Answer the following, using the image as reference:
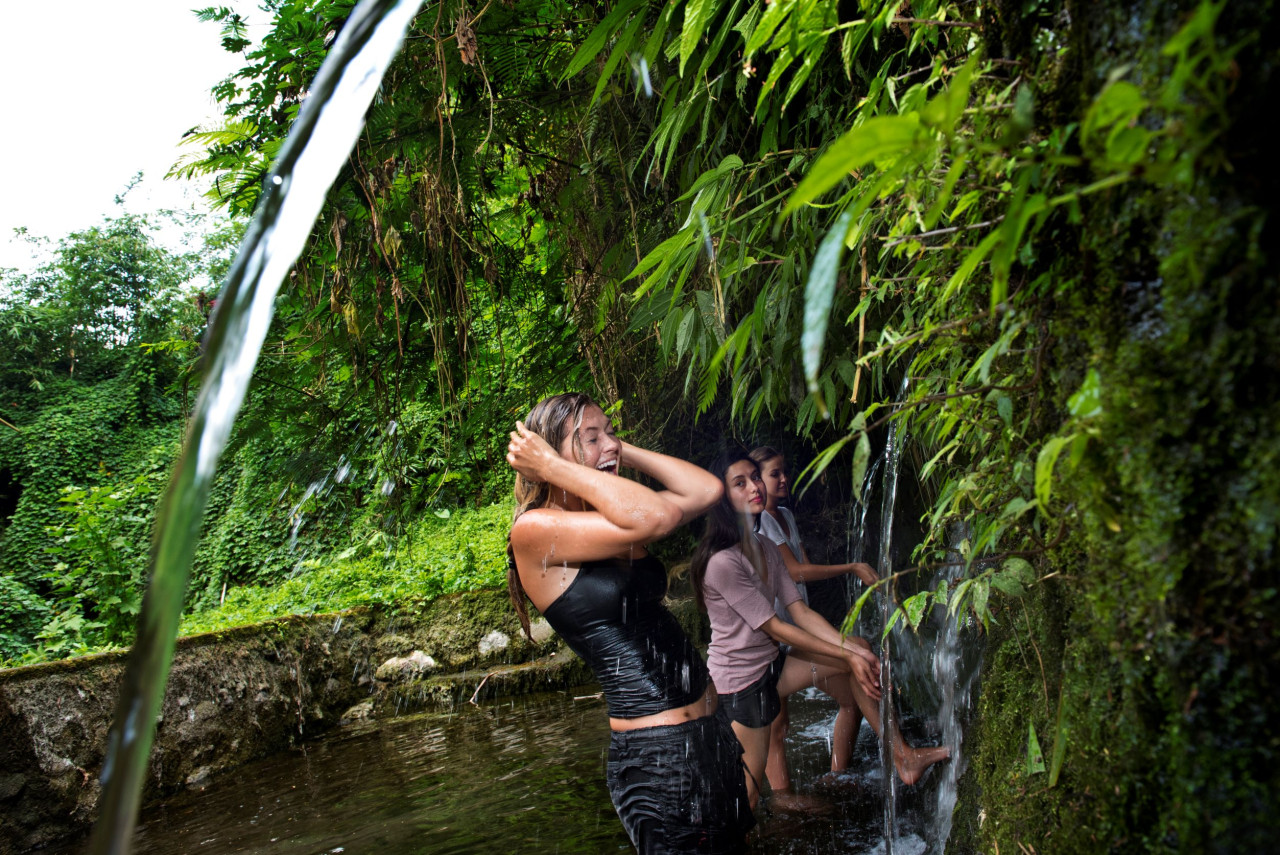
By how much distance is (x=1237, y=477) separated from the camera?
65cm

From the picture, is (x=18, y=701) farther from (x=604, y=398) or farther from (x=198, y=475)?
(x=198, y=475)

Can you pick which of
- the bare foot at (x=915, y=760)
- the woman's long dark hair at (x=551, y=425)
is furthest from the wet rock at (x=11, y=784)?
the bare foot at (x=915, y=760)

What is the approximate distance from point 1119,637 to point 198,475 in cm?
101

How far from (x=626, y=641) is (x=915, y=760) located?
155cm

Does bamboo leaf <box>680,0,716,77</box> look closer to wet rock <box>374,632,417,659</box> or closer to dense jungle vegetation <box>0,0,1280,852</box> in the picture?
dense jungle vegetation <box>0,0,1280,852</box>

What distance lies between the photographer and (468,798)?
4121 millimetres

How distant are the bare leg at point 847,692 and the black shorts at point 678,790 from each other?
1.09 m

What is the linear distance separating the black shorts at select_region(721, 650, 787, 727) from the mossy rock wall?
2.61m

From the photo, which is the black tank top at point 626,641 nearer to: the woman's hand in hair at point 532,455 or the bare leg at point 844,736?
the woman's hand in hair at point 532,455

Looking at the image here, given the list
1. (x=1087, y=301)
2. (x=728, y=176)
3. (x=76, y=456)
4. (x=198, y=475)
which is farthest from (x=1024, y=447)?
(x=76, y=456)

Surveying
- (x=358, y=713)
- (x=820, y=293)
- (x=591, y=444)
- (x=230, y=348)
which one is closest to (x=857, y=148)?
(x=820, y=293)

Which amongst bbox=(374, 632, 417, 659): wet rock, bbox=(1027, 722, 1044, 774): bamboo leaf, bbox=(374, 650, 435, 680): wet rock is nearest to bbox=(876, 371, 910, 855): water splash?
bbox=(1027, 722, 1044, 774): bamboo leaf

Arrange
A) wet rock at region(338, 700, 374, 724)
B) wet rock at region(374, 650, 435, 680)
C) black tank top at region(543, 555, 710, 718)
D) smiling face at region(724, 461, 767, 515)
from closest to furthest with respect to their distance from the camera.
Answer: black tank top at region(543, 555, 710, 718), smiling face at region(724, 461, 767, 515), wet rock at region(338, 700, 374, 724), wet rock at region(374, 650, 435, 680)

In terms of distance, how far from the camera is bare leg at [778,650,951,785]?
10.2 feet
